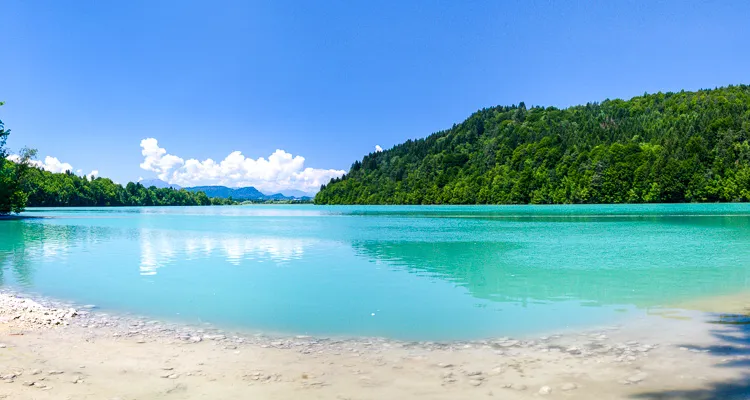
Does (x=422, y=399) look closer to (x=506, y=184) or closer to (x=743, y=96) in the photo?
(x=506, y=184)

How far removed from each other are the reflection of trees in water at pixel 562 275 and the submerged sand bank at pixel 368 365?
4688mm

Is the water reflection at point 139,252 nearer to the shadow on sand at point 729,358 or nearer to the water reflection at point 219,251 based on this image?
the water reflection at point 219,251

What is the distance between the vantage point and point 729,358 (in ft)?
31.6

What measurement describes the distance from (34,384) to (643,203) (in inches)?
6054

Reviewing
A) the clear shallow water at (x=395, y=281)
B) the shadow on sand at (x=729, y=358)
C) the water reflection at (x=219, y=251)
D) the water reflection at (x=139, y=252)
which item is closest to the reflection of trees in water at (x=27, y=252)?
the water reflection at (x=139, y=252)

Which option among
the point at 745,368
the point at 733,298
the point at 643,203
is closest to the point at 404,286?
the point at 733,298

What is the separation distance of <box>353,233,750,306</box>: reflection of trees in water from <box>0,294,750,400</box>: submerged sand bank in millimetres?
4688

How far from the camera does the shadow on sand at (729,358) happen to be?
25.5 ft

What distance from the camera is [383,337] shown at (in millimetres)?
12453

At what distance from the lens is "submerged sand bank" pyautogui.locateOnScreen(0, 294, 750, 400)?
8.16 meters

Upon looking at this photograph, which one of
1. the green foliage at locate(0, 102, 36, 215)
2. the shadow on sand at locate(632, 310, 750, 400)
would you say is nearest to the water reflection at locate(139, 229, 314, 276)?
the shadow on sand at locate(632, 310, 750, 400)

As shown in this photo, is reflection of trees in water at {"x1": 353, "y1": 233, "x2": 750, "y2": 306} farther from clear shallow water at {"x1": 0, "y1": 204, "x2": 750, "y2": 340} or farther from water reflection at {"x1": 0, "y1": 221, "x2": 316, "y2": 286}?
water reflection at {"x1": 0, "y1": 221, "x2": 316, "y2": 286}

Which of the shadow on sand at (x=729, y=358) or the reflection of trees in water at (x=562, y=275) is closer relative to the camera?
the shadow on sand at (x=729, y=358)

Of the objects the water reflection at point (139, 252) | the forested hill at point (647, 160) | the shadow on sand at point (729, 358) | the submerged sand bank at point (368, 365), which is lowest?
the water reflection at point (139, 252)
